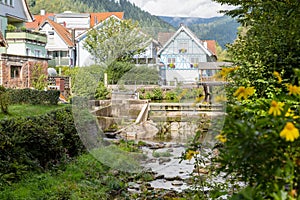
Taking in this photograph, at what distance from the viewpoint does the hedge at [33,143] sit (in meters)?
5.77

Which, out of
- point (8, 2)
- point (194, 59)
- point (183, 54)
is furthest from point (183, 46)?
point (8, 2)

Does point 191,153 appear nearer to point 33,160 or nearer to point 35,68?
point 33,160

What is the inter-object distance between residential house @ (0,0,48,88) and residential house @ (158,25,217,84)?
432 inches

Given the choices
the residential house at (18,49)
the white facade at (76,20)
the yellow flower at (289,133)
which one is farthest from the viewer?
the white facade at (76,20)

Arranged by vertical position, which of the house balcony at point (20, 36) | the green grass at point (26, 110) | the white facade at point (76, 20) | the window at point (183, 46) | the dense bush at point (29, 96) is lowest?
the green grass at point (26, 110)

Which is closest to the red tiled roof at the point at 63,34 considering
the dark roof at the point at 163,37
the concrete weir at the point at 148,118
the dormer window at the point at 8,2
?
the dormer window at the point at 8,2

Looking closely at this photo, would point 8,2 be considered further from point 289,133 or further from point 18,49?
point 289,133

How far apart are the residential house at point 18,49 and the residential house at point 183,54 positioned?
11.0 m

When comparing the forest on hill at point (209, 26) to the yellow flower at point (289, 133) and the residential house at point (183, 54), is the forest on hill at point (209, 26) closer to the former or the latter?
the residential house at point (183, 54)

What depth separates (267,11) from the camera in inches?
214

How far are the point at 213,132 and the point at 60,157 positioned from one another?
9.96 ft

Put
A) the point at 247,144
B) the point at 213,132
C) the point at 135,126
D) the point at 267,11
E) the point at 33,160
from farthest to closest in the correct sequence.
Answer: the point at 135,126 < the point at 33,160 < the point at 213,132 < the point at 267,11 < the point at 247,144

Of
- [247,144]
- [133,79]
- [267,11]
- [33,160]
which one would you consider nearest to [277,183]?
[247,144]

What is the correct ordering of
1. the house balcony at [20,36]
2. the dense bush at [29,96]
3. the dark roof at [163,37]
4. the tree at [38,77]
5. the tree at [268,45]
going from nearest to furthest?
the tree at [268,45]
the dark roof at [163,37]
the dense bush at [29,96]
the tree at [38,77]
the house balcony at [20,36]
